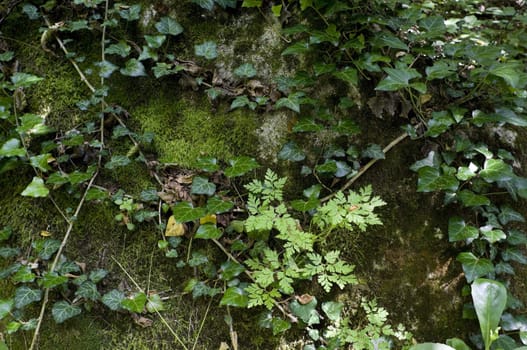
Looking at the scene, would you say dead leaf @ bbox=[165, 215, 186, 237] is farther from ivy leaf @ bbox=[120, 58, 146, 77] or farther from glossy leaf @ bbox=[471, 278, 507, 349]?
glossy leaf @ bbox=[471, 278, 507, 349]

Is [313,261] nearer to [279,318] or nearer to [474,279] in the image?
[279,318]

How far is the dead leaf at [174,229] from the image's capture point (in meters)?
1.99

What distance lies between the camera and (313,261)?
187cm

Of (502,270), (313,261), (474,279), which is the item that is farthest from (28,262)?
(502,270)

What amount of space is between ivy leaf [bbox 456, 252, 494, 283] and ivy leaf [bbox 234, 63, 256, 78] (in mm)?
1486

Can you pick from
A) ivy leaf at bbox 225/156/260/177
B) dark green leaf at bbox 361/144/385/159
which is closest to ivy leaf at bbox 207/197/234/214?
ivy leaf at bbox 225/156/260/177

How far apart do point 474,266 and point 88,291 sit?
6.42 ft

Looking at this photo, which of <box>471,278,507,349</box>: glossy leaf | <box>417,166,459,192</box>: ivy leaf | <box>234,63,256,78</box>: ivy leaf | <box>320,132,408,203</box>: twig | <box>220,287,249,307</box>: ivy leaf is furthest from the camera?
<box>234,63,256,78</box>: ivy leaf

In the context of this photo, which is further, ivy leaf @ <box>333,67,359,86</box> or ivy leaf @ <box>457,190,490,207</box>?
ivy leaf @ <box>333,67,359,86</box>

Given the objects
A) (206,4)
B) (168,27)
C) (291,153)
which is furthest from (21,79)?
(291,153)

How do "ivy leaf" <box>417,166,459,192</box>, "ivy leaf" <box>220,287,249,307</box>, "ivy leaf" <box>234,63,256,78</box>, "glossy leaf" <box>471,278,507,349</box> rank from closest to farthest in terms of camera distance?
"glossy leaf" <box>471,278,507,349</box>
"ivy leaf" <box>220,287,249,307</box>
"ivy leaf" <box>417,166,459,192</box>
"ivy leaf" <box>234,63,256,78</box>

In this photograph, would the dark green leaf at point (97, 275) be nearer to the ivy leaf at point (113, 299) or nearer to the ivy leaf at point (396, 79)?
the ivy leaf at point (113, 299)

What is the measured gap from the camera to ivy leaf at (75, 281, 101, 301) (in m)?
1.89

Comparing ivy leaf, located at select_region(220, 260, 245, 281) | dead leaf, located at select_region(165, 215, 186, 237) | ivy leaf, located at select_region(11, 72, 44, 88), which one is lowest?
ivy leaf, located at select_region(220, 260, 245, 281)
